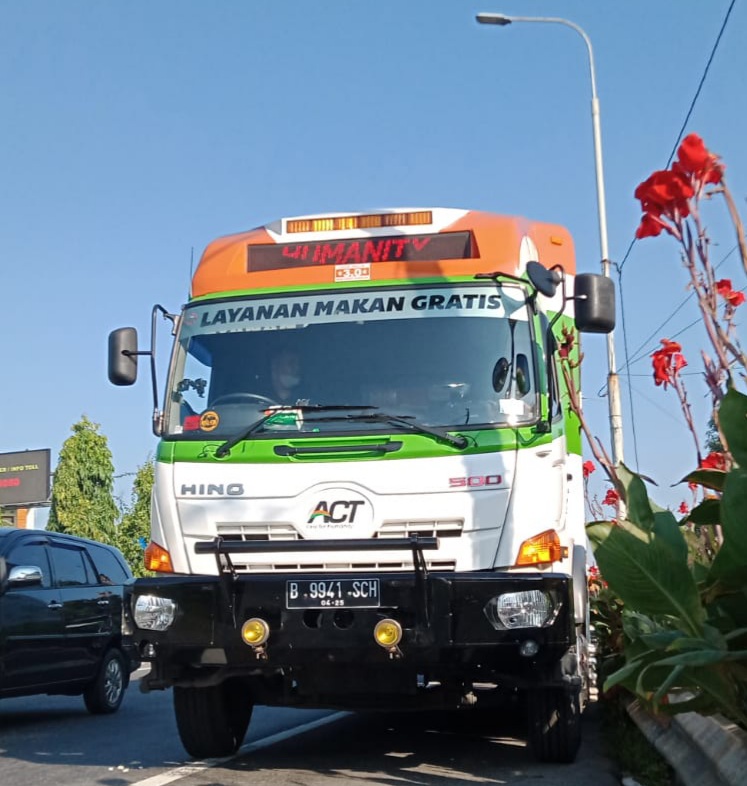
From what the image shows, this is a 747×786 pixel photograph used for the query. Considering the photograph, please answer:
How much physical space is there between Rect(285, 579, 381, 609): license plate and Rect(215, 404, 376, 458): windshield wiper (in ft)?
2.83

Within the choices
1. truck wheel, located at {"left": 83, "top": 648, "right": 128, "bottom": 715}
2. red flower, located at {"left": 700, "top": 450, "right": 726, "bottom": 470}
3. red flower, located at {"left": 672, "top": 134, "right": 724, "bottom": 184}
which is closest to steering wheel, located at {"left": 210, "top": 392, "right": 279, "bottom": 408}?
red flower, located at {"left": 700, "top": 450, "right": 726, "bottom": 470}

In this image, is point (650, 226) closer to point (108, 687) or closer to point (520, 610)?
point (520, 610)

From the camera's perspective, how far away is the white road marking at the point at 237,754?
20.9 feet

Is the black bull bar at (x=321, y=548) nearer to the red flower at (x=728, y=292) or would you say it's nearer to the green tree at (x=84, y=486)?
the red flower at (x=728, y=292)

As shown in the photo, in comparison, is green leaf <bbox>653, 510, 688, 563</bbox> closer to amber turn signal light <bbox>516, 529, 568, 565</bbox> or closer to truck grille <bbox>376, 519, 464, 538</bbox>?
amber turn signal light <bbox>516, 529, 568, 565</bbox>

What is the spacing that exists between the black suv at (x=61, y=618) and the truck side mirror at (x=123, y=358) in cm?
232

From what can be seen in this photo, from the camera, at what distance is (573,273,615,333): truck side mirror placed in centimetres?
667

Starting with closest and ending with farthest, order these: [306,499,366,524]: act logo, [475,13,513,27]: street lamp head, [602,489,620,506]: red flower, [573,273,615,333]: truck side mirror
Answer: [306,499,366,524]: act logo < [573,273,615,333]: truck side mirror < [602,489,620,506]: red flower < [475,13,513,27]: street lamp head

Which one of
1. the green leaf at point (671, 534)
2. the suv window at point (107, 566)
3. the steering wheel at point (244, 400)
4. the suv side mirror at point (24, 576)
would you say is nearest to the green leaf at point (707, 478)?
the green leaf at point (671, 534)

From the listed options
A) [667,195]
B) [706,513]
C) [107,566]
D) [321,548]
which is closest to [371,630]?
[321,548]

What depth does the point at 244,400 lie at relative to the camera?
6633 mm

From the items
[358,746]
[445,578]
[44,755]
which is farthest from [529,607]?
[44,755]

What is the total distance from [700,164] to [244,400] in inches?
133

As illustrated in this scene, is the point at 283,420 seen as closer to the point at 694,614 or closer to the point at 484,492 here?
the point at 484,492
